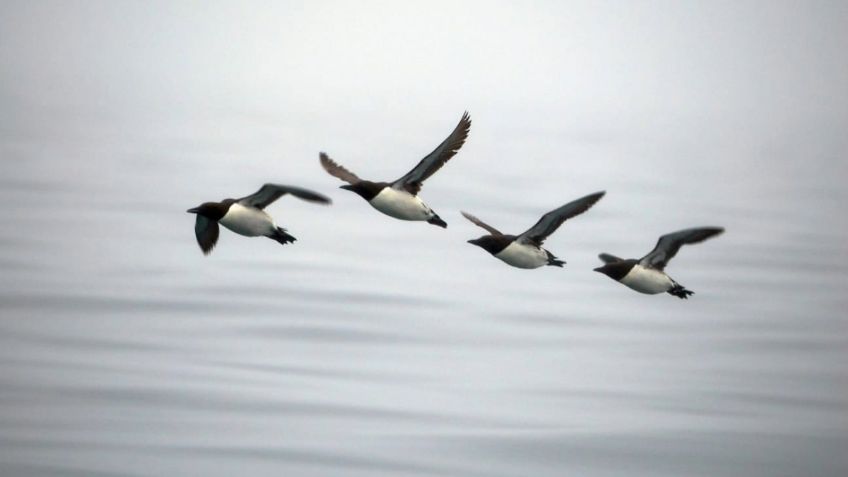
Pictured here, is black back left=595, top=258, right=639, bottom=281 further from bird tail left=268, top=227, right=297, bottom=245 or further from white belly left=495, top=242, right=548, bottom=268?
bird tail left=268, top=227, right=297, bottom=245

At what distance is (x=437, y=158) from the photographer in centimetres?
2345

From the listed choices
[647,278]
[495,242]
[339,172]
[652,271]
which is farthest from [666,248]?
[339,172]

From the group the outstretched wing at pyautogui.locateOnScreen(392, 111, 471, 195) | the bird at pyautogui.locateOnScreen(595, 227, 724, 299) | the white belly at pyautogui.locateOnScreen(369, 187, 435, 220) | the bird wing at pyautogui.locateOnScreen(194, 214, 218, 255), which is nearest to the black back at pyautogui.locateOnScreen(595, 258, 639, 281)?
the bird at pyautogui.locateOnScreen(595, 227, 724, 299)

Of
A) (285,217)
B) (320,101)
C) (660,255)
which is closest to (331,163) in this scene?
(660,255)

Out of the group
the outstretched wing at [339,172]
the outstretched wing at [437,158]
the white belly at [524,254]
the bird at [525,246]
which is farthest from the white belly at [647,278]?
the outstretched wing at [339,172]

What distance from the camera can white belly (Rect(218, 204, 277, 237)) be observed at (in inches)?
929

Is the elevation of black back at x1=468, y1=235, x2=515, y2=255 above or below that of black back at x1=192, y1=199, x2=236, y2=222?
above

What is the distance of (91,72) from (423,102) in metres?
53.6

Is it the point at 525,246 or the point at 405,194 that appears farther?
the point at 525,246

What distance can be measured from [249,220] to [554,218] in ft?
13.2

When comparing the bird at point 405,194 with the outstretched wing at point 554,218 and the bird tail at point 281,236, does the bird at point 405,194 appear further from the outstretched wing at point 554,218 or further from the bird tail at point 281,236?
the outstretched wing at point 554,218

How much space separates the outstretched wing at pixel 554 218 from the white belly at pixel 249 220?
344cm

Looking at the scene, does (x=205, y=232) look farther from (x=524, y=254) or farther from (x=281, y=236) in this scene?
(x=524, y=254)

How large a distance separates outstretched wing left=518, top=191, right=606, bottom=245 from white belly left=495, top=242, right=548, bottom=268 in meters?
0.11
